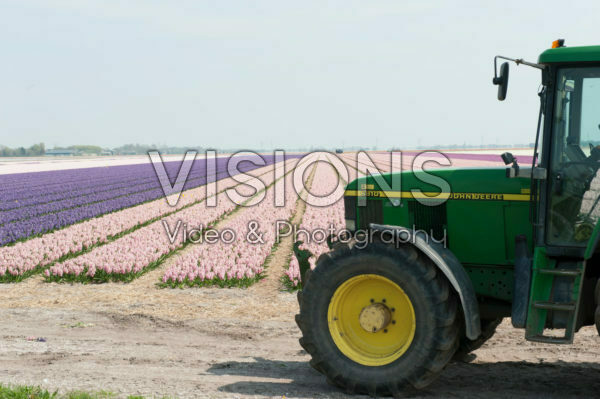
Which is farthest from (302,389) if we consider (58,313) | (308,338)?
(58,313)

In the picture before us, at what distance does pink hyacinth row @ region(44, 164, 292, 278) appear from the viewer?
1177 cm

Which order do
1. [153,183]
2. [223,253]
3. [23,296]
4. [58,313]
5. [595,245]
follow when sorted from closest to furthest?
[595,245]
[58,313]
[23,296]
[223,253]
[153,183]

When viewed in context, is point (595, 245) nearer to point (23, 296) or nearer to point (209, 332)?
point (209, 332)

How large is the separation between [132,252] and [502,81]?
983 cm

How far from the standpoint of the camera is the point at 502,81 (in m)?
4.98

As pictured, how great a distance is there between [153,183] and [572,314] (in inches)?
1308

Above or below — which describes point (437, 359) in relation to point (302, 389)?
above

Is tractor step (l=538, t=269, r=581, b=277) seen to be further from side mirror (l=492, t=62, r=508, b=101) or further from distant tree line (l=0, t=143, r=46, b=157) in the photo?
distant tree line (l=0, t=143, r=46, b=157)

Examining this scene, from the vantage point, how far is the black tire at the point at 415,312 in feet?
16.9

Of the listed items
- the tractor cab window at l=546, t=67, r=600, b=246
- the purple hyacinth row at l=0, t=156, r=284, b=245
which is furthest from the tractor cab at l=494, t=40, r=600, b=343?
the purple hyacinth row at l=0, t=156, r=284, b=245

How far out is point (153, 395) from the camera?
5.46 m

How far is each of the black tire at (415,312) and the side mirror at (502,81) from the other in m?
1.42

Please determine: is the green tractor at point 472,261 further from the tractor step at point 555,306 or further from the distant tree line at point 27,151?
the distant tree line at point 27,151

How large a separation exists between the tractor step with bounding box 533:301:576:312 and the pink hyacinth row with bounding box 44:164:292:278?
27.6ft
